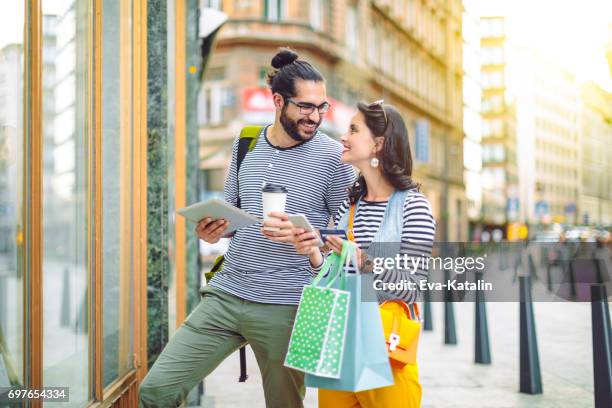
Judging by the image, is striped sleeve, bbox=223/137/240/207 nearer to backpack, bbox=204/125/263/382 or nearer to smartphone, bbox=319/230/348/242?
backpack, bbox=204/125/263/382

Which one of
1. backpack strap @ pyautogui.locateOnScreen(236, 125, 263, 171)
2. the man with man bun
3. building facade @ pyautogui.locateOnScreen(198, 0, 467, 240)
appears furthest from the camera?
building facade @ pyautogui.locateOnScreen(198, 0, 467, 240)

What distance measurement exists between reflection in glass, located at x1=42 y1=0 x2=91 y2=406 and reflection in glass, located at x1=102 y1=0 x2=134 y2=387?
9.7 inches

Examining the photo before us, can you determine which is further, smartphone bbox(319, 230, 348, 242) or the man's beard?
the man's beard

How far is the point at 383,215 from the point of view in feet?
9.96

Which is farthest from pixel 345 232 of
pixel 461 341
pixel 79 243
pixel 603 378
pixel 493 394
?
pixel 461 341

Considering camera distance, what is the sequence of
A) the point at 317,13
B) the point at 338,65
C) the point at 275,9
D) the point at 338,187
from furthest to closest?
the point at 338,65, the point at 317,13, the point at 275,9, the point at 338,187

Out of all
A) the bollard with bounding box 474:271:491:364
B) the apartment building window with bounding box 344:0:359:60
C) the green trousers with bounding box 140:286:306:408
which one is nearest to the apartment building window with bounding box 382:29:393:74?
the apartment building window with bounding box 344:0:359:60

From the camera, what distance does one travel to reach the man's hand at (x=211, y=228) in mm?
3208

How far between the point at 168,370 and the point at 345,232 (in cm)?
97

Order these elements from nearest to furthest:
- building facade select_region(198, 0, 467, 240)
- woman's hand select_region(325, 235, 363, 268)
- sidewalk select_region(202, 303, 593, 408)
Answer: woman's hand select_region(325, 235, 363, 268) → sidewalk select_region(202, 303, 593, 408) → building facade select_region(198, 0, 467, 240)

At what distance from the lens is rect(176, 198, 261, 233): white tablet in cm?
284

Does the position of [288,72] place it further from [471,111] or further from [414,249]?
[471,111]

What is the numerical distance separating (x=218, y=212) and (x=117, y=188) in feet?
6.32

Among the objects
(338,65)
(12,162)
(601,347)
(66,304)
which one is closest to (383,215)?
(12,162)
